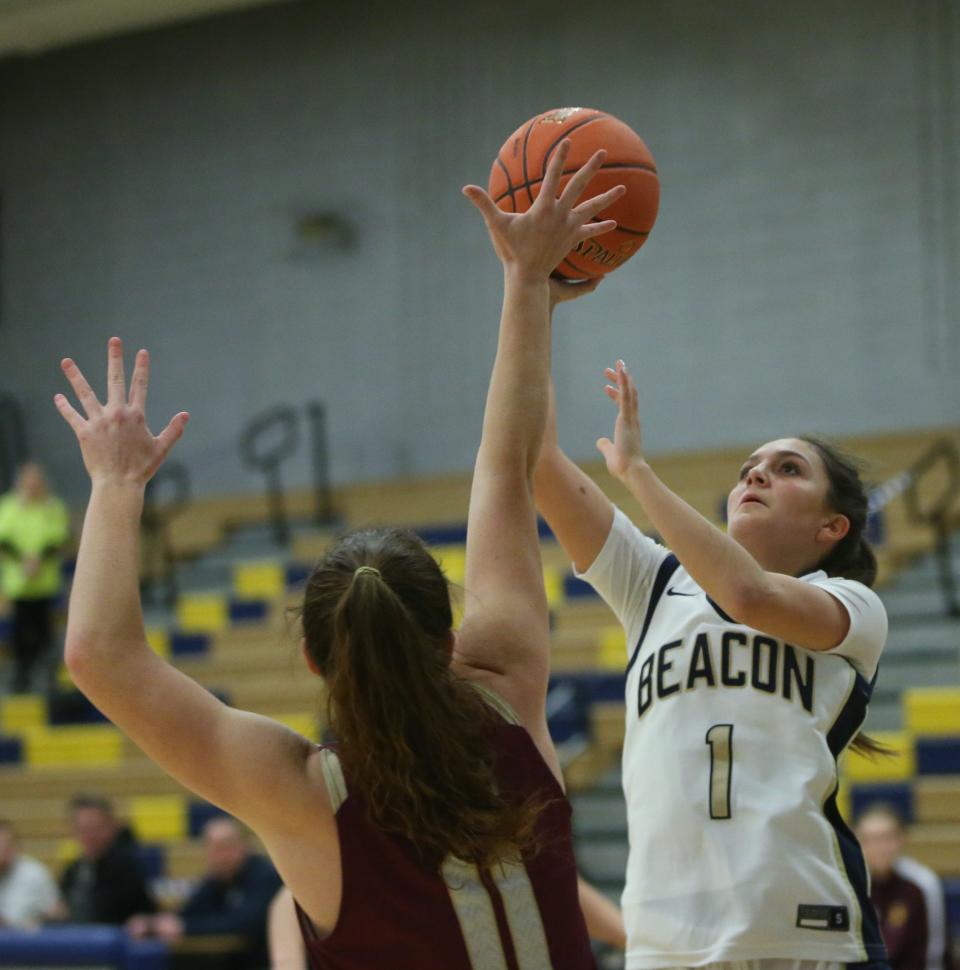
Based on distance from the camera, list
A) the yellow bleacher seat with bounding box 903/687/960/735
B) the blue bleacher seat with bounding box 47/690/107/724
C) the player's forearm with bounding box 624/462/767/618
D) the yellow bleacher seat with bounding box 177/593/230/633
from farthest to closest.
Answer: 1. the yellow bleacher seat with bounding box 177/593/230/633
2. the blue bleacher seat with bounding box 47/690/107/724
3. the yellow bleacher seat with bounding box 903/687/960/735
4. the player's forearm with bounding box 624/462/767/618

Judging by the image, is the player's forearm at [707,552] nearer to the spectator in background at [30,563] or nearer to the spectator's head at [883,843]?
the spectator's head at [883,843]

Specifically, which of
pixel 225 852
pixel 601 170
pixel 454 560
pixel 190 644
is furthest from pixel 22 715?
pixel 601 170

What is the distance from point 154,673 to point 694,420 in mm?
9757

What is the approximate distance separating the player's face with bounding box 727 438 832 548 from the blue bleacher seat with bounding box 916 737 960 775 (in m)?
4.96

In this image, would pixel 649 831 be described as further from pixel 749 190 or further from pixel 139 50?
pixel 139 50

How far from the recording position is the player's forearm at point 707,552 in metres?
2.40

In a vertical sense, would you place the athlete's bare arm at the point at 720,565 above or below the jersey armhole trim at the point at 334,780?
above

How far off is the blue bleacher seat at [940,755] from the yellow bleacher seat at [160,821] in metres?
4.09

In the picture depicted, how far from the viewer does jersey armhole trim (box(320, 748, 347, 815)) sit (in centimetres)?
176

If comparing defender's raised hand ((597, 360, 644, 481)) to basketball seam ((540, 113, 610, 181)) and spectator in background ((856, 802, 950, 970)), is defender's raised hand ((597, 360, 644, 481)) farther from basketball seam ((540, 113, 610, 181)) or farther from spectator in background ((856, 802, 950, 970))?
spectator in background ((856, 802, 950, 970))

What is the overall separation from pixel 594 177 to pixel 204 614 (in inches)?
353

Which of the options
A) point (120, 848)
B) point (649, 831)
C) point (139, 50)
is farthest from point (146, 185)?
point (649, 831)

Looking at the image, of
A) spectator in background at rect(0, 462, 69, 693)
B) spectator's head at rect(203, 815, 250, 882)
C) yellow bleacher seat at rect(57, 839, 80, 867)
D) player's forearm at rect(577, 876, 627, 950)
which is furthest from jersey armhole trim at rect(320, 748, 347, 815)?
spectator in background at rect(0, 462, 69, 693)

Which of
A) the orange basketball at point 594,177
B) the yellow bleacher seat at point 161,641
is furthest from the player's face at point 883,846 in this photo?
the yellow bleacher seat at point 161,641
